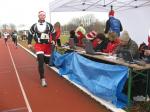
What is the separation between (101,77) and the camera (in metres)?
6.52

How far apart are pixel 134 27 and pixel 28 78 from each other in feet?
29.2

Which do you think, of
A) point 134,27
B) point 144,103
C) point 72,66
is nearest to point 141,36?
point 134,27

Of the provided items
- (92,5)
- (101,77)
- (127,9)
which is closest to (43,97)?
(101,77)

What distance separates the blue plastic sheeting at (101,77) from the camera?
5820 millimetres

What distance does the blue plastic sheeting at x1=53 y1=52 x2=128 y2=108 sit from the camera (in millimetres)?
5820

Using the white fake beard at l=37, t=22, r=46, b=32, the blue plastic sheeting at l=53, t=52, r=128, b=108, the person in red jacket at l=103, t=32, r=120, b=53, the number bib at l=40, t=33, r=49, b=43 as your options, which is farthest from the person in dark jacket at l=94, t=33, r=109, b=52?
the white fake beard at l=37, t=22, r=46, b=32

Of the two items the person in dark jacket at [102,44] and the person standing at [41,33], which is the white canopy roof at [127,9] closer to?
the person standing at [41,33]

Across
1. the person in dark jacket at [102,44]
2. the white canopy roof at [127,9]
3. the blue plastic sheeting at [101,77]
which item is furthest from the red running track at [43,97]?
the white canopy roof at [127,9]

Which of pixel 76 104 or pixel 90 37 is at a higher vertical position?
pixel 90 37

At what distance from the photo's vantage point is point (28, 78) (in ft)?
31.5

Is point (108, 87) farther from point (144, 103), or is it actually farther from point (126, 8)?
point (126, 8)

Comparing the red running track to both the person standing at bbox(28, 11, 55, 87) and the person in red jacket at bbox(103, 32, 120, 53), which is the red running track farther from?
the person in red jacket at bbox(103, 32, 120, 53)

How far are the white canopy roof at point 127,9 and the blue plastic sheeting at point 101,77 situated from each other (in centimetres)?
674

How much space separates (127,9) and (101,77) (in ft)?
36.0
